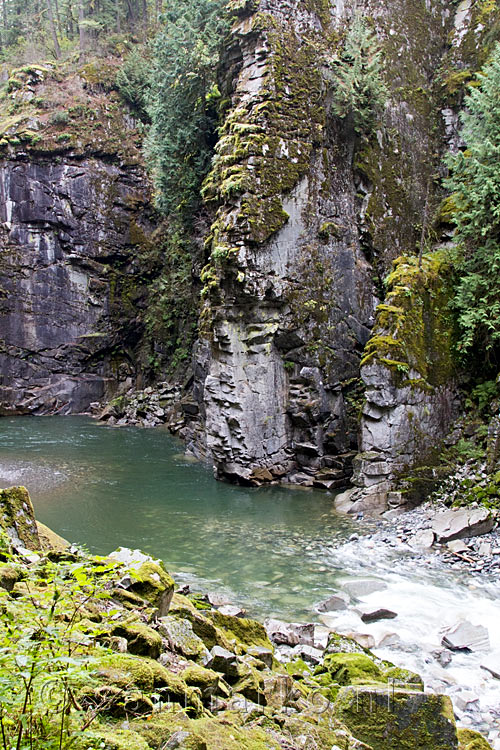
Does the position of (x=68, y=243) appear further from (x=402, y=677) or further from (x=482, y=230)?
(x=402, y=677)

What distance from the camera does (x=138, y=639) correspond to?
11.9 feet

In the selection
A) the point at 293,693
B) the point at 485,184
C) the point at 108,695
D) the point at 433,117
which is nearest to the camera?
the point at 108,695

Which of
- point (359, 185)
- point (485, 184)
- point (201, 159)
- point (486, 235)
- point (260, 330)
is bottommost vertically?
point (260, 330)

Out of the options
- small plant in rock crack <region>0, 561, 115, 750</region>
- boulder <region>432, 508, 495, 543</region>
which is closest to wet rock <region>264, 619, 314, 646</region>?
small plant in rock crack <region>0, 561, 115, 750</region>

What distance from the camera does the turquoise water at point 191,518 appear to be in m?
9.86

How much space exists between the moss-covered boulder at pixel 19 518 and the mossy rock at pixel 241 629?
2.16m

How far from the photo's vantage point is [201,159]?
2206 cm

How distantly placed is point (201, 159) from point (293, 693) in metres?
21.2

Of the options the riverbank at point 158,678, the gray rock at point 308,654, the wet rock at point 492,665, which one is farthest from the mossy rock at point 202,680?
the wet rock at point 492,665

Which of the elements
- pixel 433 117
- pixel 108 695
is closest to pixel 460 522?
pixel 108 695

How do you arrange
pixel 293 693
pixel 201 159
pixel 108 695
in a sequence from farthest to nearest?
pixel 201 159 < pixel 293 693 < pixel 108 695

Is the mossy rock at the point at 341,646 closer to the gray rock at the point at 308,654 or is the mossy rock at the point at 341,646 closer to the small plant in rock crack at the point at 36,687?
the gray rock at the point at 308,654

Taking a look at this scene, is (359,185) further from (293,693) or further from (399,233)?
(293,693)

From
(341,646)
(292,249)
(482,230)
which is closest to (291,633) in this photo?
(341,646)
